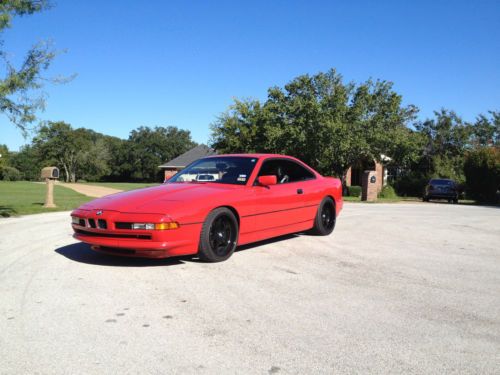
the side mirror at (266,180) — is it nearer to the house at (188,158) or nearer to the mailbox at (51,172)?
the mailbox at (51,172)

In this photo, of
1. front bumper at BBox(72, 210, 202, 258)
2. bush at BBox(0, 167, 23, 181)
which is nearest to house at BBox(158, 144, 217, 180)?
bush at BBox(0, 167, 23, 181)

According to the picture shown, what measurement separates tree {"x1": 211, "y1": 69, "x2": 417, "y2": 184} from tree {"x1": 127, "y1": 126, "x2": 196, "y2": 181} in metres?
59.7

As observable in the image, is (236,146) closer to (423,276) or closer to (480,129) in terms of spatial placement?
(423,276)

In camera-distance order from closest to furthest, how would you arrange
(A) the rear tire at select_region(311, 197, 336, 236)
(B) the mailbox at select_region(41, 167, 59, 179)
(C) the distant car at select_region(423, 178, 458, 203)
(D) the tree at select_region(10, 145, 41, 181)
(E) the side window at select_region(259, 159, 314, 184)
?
(E) the side window at select_region(259, 159, 314, 184) → (A) the rear tire at select_region(311, 197, 336, 236) → (B) the mailbox at select_region(41, 167, 59, 179) → (C) the distant car at select_region(423, 178, 458, 203) → (D) the tree at select_region(10, 145, 41, 181)

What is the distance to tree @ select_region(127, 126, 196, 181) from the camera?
91.8 meters

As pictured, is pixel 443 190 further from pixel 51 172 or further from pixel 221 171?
pixel 221 171

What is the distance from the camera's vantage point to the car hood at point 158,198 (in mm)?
5297

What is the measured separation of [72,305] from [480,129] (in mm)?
58390

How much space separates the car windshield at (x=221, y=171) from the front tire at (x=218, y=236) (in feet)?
2.49

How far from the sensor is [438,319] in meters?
3.77

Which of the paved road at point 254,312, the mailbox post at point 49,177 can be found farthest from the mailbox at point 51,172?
the paved road at point 254,312

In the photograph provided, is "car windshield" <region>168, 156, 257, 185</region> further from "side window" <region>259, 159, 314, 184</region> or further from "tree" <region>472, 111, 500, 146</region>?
"tree" <region>472, 111, 500, 146</region>

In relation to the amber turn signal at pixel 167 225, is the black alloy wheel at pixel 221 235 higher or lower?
lower

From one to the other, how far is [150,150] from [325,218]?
9120 cm
